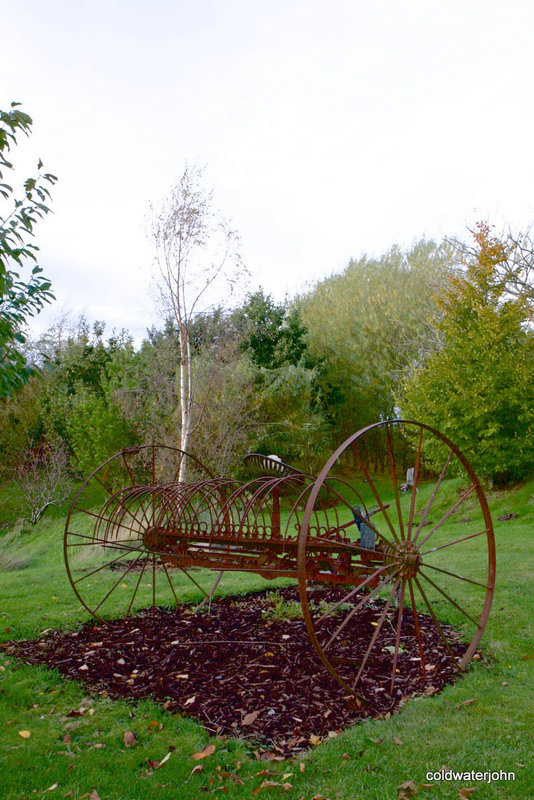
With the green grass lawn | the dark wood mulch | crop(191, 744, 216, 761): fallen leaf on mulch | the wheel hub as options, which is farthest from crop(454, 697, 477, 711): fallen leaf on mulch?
crop(191, 744, 216, 761): fallen leaf on mulch

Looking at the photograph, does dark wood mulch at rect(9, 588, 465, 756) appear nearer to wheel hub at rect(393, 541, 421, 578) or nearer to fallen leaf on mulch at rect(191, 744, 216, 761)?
fallen leaf on mulch at rect(191, 744, 216, 761)

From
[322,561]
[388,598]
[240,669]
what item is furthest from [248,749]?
[388,598]

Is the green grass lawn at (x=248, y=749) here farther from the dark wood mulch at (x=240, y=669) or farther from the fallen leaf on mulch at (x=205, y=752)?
the dark wood mulch at (x=240, y=669)

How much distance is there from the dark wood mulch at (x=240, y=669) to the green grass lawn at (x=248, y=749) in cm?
15

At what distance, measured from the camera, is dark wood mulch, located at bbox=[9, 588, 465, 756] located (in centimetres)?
367

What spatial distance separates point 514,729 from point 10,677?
3477mm

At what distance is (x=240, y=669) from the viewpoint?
445 cm

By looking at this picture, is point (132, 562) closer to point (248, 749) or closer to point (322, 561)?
point (322, 561)

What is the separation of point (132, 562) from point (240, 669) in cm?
391

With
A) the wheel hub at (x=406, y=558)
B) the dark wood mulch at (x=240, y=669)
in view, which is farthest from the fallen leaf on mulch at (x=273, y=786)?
the wheel hub at (x=406, y=558)

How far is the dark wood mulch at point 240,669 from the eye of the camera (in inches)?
144

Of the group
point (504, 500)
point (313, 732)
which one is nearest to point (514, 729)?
point (313, 732)

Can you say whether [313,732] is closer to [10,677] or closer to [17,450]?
[10,677]

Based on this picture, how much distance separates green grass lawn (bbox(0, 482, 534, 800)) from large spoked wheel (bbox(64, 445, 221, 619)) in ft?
3.94
